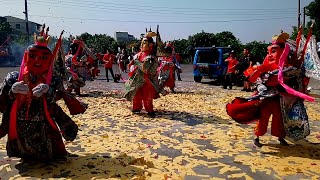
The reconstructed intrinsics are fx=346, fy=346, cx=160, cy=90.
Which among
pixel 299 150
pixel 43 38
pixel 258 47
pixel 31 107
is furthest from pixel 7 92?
pixel 258 47

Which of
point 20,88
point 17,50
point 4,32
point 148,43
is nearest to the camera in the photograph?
point 20,88

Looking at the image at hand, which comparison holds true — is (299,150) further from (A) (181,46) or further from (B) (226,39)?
(A) (181,46)

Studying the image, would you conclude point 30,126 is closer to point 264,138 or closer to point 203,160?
point 203,160

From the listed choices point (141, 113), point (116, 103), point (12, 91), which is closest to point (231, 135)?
point (141, 113)

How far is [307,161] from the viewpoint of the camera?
5.21 meters

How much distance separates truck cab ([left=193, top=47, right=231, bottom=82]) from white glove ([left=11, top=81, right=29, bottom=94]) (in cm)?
1476

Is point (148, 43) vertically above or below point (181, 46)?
below

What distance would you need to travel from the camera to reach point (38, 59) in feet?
15.8

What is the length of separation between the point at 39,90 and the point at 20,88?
234 mm

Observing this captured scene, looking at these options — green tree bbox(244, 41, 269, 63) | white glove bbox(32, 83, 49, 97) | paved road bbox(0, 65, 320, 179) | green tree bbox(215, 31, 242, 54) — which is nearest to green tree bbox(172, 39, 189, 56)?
green tree bbox(215, 31, 242, 54)

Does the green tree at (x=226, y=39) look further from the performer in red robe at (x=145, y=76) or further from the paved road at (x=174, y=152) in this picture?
the paved road at (x=174, y=152)

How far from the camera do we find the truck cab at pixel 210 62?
1844cm

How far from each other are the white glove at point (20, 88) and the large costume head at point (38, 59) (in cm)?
30

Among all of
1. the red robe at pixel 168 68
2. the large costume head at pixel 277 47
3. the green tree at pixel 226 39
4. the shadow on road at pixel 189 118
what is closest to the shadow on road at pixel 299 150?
the large costume head at pixel 277 47
